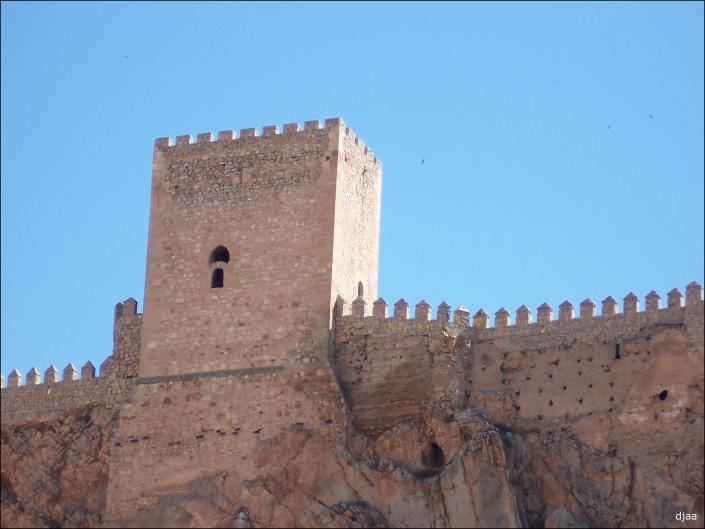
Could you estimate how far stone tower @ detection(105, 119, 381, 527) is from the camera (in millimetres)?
44906

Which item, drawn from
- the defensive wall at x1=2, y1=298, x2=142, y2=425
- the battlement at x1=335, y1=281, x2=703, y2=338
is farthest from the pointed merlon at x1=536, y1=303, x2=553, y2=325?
the defensive wall at x1=2, y1=298, x2=142, y2=425

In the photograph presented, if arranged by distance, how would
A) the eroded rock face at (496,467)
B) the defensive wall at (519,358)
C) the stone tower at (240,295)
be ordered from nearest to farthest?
1. the eroded rock face at (496,467)
2. the defensive wall at (519,358)
3. the stone tower at (240,295)

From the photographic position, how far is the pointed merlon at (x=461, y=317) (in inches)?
1770

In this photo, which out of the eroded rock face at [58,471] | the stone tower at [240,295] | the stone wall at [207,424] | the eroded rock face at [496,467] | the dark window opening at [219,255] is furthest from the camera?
the dark window opening at [219,255]

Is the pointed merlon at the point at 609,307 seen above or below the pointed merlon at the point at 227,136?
below

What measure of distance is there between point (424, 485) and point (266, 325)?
Result: 16.2ft

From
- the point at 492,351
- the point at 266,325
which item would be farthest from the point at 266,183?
the point at 492,351

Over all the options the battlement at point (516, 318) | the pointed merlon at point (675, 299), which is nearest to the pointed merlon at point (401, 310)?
the battlement at point (516, 318)

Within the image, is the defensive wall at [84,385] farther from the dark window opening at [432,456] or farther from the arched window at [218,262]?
the dark window opening at [432,456]

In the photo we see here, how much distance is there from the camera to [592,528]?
136ft

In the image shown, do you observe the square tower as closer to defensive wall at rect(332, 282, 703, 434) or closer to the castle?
the castle

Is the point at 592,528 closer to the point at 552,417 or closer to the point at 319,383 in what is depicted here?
the point at 552,417

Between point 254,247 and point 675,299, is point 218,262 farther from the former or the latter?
point 675,299

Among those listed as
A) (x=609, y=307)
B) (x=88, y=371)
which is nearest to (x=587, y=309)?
(x=609, y=307)
